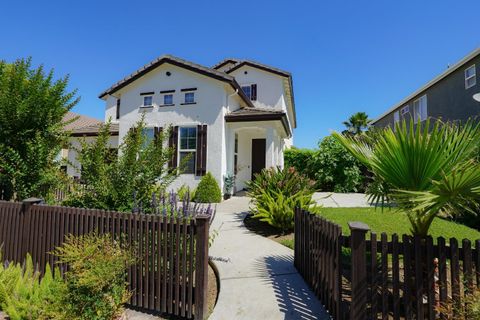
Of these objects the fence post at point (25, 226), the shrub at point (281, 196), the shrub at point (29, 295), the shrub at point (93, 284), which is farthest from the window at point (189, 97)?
the shrub at point (93, 284)

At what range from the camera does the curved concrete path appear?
3.11 meters

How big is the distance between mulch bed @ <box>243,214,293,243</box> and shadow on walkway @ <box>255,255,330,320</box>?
1118mm

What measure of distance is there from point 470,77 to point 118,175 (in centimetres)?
1798

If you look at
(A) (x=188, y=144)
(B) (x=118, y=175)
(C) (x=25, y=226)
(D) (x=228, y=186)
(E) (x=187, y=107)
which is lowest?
(C) (x=25, y=226)

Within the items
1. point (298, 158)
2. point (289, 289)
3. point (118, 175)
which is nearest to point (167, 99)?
point (118, 175)

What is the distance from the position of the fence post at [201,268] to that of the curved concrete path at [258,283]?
187 millimetres

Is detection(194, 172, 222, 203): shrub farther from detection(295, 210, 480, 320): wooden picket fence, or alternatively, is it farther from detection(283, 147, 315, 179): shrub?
detection(295, 210, 480, 320): wooden picket fence

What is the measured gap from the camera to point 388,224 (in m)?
6.77

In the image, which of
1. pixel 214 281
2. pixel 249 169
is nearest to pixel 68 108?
pixel 214 281

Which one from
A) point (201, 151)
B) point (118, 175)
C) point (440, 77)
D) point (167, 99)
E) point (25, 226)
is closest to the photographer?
point (25, 226)

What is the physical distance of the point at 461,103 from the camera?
14055 millimetres

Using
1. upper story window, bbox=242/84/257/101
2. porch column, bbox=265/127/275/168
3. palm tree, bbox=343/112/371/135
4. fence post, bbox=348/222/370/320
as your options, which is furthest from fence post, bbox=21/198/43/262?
palm tree, bbox=343/112/371/135

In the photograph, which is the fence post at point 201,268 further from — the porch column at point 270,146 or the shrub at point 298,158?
the shrub at point 298,158

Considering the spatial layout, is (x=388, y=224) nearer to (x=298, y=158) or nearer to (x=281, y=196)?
(x=281, y=196)
